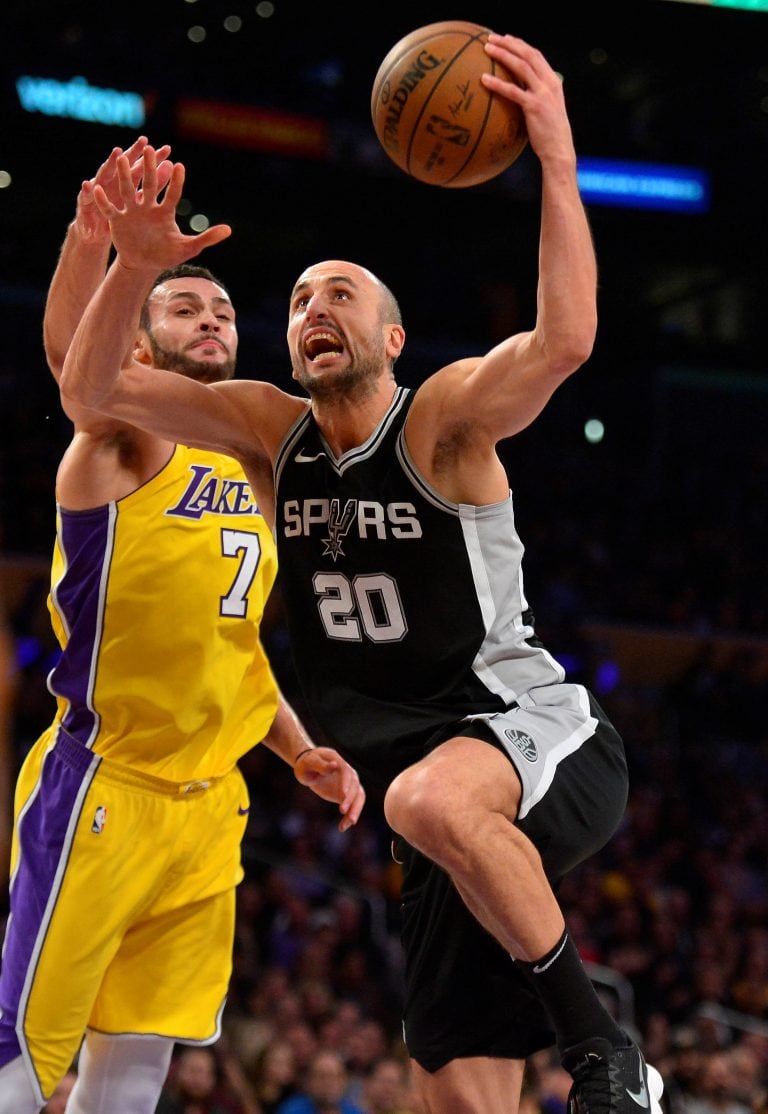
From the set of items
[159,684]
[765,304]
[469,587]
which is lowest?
[765,304]

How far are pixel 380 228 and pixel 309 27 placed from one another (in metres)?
2.94

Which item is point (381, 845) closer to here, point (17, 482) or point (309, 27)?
point (17, 482)

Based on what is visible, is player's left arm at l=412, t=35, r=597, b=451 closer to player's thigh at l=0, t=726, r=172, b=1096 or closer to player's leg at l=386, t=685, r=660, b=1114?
player's leg at l=386, t=685, r=660, b=1114

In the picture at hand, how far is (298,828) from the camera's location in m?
11.8

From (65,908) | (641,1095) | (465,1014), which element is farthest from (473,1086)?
(65,908)

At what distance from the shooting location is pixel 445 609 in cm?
385

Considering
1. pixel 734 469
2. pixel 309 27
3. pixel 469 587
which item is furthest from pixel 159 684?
pixel 734 469

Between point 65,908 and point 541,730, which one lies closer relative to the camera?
point 541,730

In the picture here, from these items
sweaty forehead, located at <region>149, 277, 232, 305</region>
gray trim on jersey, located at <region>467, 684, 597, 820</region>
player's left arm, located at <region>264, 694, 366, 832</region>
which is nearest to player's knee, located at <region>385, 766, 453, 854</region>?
gray trim on jersey, located at <region>467, 684, 597, 820</region>

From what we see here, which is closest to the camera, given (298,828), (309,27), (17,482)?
(298,828)

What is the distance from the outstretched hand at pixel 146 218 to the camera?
3.62m

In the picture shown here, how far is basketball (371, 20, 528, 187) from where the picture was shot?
3.70m

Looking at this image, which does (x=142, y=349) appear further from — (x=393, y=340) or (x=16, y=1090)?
(x=16, y=1090)

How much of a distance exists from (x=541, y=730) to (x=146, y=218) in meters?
1.72
